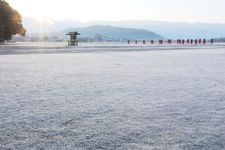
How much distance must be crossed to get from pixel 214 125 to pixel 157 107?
1.57 metres

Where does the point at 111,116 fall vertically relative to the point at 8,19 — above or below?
below

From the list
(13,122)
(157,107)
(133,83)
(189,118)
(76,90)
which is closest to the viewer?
(13,122)

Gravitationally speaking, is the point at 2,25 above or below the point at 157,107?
above

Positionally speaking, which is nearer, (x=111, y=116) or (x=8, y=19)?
(x=111, y=116)

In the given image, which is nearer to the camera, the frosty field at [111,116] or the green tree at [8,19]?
the frosty field at [111,116]

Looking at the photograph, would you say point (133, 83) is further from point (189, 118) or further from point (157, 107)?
point (189, 118)

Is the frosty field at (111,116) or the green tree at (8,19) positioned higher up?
the green tree at (8,19)

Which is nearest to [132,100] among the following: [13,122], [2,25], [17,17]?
[13,122]

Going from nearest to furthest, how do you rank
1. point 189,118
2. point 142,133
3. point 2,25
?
1. point 142,133
2. point 189,118
3. point 2,25

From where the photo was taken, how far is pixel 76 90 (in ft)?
31.9

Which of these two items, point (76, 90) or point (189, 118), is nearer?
point (189, 118)

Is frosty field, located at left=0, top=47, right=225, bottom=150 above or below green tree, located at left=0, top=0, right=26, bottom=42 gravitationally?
A: below

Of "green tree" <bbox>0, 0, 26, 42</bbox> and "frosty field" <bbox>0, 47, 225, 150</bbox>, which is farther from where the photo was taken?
"green tree" <bbox>0, 0, 26, 42</bbox>

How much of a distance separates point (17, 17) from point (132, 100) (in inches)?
1870
